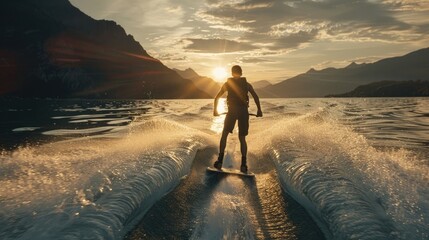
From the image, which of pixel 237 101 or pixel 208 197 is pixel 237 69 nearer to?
pixel 237 101

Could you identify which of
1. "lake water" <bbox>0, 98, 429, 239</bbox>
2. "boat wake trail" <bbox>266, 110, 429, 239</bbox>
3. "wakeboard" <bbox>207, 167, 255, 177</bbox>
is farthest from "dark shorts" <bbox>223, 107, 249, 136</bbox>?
"wakeboard" <bbox>207, 167, 255, 177</bbox>

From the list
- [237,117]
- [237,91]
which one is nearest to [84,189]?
[237,117]

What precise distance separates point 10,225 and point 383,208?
5.42 metres

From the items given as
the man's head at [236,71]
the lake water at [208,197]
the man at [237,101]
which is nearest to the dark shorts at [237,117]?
the man at [237,101]

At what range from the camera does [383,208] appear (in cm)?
533

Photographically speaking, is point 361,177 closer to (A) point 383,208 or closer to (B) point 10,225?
(A) point 383,208

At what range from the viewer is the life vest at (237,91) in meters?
10.6

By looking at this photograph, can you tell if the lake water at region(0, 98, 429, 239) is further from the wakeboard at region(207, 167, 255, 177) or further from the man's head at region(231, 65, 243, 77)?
the man's head at region(231, 65, 243, 77)

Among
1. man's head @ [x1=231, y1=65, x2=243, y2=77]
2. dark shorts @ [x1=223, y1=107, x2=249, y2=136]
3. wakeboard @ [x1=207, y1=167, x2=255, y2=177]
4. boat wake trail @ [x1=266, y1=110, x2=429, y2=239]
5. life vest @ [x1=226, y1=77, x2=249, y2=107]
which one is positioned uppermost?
man's head @ [x1=231, y1=65, x2=243, y2=77]

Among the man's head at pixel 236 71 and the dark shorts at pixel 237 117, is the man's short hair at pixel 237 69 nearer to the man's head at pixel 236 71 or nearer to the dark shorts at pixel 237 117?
the man's head at pixel 236 71

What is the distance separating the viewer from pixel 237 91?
1060 cm

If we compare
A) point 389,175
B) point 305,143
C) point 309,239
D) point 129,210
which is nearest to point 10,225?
point 129,210

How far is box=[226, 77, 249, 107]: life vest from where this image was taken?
34.7ft

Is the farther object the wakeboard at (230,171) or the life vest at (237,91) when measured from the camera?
the life vest at (237,91)
